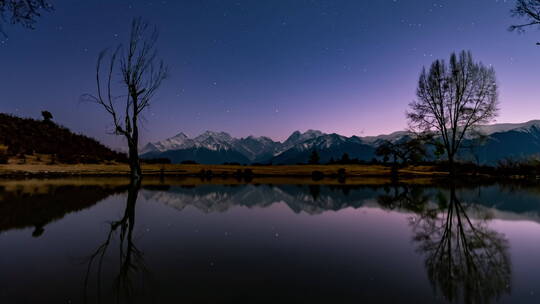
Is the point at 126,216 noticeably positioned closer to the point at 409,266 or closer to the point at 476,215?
the point at 409,266

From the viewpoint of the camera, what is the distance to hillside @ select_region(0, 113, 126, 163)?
1652 inches

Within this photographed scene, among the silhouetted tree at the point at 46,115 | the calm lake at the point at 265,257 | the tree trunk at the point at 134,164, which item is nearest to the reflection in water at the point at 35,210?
the calm lake at the point at 265,257

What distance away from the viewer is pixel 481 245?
23.5 ft

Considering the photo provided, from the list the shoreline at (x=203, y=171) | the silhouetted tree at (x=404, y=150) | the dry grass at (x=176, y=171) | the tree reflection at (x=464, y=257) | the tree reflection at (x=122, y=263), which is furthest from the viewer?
the silhouetted tree at (x=404, y=150)

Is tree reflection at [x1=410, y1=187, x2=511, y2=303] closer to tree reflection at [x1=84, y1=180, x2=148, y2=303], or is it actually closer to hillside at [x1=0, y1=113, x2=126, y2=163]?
tree reflection at [x1=84, y1=180, x2=148, y2=303]

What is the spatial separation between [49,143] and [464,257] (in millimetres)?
57051

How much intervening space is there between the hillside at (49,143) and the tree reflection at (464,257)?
150 feet

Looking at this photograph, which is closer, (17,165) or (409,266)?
(409,266)

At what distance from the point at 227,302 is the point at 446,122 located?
134 feet

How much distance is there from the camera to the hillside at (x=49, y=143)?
4197 cm

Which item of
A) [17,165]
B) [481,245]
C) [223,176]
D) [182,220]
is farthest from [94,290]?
[17,165]

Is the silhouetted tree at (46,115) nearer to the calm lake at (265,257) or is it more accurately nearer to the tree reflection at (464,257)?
the calm lake at (265,257)

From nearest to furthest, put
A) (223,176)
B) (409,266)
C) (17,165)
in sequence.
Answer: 1. (409,266)
2. (17,165)
3. (223,176)

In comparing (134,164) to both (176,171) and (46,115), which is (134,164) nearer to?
(176,171)
